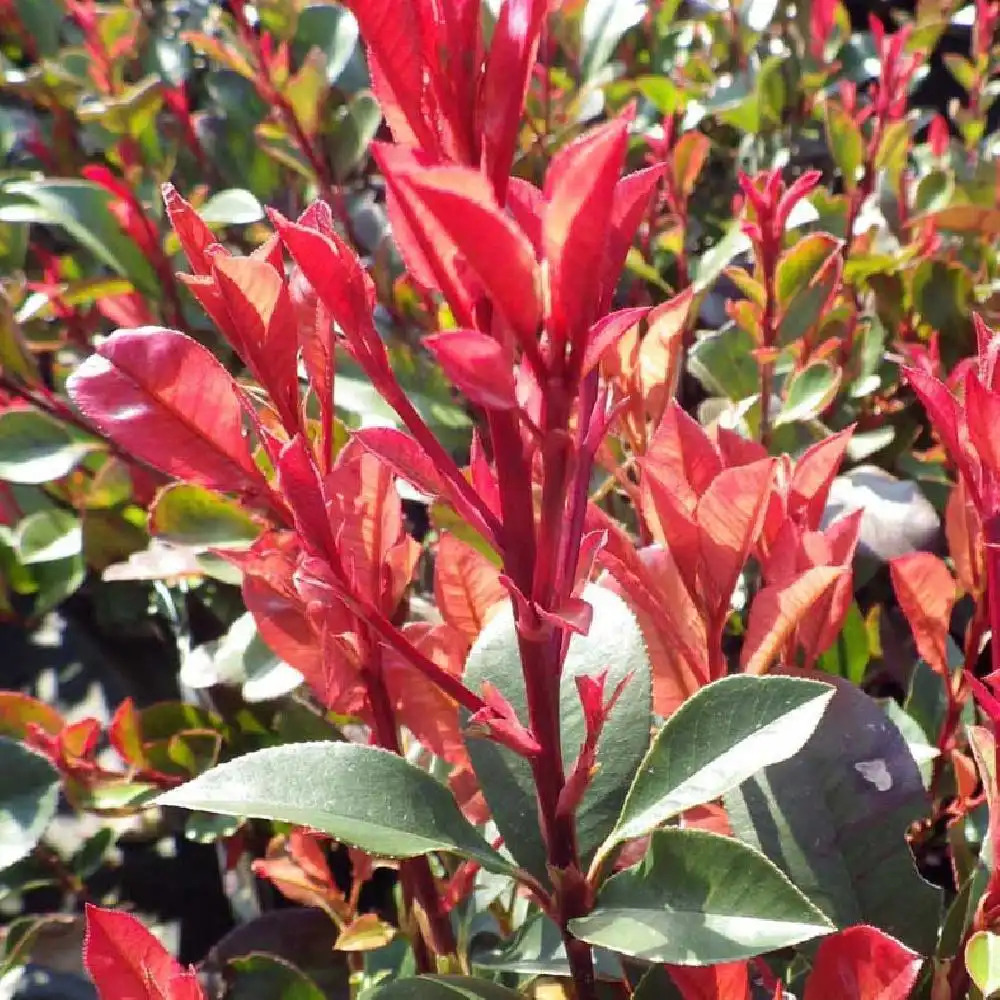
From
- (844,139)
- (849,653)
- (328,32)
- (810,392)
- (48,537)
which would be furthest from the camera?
(328,32)

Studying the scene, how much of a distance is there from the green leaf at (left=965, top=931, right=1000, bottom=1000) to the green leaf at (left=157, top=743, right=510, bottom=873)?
0.22 meters

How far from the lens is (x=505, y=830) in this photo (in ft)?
1.75

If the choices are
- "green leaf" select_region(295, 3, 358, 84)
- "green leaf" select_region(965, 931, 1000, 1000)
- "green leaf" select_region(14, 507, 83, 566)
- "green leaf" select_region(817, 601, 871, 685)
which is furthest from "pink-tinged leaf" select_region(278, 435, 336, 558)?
"green leaf" select_region(295, 3, 358, 84)

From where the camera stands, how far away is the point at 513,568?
40cm

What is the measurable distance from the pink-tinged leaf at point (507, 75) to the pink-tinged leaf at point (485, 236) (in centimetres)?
6

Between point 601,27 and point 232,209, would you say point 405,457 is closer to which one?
point 232,209

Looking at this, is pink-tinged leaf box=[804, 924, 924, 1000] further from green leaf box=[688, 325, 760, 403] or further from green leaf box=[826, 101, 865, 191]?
green leaf box=[826, 101, 865, 191]

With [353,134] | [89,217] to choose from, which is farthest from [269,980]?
[353,134]

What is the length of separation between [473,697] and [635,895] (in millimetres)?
118

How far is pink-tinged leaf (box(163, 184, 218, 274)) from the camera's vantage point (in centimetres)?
41

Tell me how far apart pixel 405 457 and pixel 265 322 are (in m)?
0.09

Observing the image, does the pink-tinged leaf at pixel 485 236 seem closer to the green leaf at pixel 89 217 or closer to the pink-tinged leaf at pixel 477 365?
the pink-tinged leaf at pixel 477 365

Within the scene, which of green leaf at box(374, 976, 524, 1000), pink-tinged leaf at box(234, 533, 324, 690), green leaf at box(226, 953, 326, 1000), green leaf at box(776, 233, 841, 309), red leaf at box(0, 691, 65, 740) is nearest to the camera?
green leaf at box(374, 976, 524, 1000)

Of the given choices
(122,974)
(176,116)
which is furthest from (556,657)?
(176,116)
